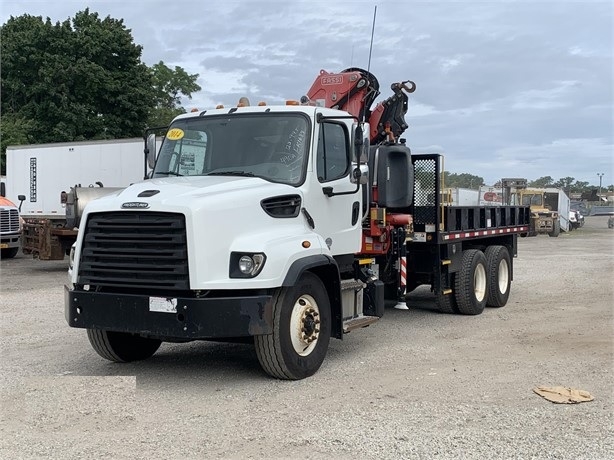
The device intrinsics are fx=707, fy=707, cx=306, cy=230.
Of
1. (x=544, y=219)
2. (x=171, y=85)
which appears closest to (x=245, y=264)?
(x=544, y=219)

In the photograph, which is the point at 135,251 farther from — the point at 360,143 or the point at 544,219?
the point at 544,219

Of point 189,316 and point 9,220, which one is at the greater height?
point 9,220

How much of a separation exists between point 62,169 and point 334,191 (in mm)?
13947

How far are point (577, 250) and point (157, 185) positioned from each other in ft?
74.7

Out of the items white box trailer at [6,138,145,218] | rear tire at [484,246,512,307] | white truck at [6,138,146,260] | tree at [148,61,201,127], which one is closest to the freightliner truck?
rear tire at [484,246,512,307]

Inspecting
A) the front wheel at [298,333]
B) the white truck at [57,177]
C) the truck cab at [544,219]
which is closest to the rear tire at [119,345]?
the front wheel at [298,333]

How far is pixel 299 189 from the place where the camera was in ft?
22.7

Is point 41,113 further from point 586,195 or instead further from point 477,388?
point 586,195

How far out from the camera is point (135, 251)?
625cm

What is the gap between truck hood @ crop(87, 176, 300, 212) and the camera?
6.17 meters

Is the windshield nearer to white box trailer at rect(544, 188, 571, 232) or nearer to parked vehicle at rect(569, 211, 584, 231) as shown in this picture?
white box trailer at rect(544, 188, 571, 232)

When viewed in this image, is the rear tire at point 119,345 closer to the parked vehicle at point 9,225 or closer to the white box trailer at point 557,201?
the parked vehicle at point 9,225

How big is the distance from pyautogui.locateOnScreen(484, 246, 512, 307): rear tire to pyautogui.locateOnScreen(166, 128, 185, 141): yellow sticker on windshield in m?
6.07

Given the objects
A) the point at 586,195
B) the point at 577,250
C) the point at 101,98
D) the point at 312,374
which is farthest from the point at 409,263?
the point at 586,195
